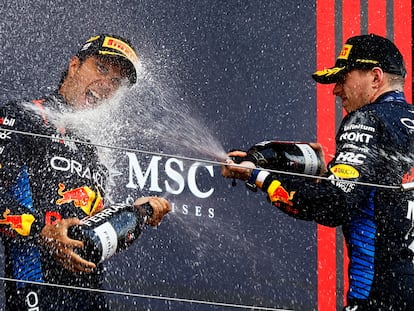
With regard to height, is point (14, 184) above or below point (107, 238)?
above

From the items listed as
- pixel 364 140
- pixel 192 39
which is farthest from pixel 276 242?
pixel 192 39

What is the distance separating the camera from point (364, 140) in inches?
127

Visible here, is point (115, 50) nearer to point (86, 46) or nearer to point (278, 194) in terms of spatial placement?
point (86, 46)

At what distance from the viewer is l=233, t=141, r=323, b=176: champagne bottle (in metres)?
3.19

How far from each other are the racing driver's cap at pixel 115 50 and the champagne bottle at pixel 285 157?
12.8 inches

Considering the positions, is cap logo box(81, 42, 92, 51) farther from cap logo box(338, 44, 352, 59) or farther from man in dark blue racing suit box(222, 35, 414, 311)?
cap logo box(338, 44, 352, 59)

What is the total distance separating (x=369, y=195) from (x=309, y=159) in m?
0.16

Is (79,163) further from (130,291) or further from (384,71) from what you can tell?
(384,71)

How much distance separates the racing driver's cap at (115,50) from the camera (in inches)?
120

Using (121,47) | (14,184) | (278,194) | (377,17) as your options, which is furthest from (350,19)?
(14,184)

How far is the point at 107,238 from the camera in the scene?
116 inches

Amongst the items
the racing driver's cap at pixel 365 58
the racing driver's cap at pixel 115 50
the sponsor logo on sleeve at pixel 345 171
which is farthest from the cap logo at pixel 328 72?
the racing driver's cap at pixel 115 50

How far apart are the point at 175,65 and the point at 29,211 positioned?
1.69 ft

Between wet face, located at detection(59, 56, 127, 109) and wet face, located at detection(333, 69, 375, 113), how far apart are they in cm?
59
